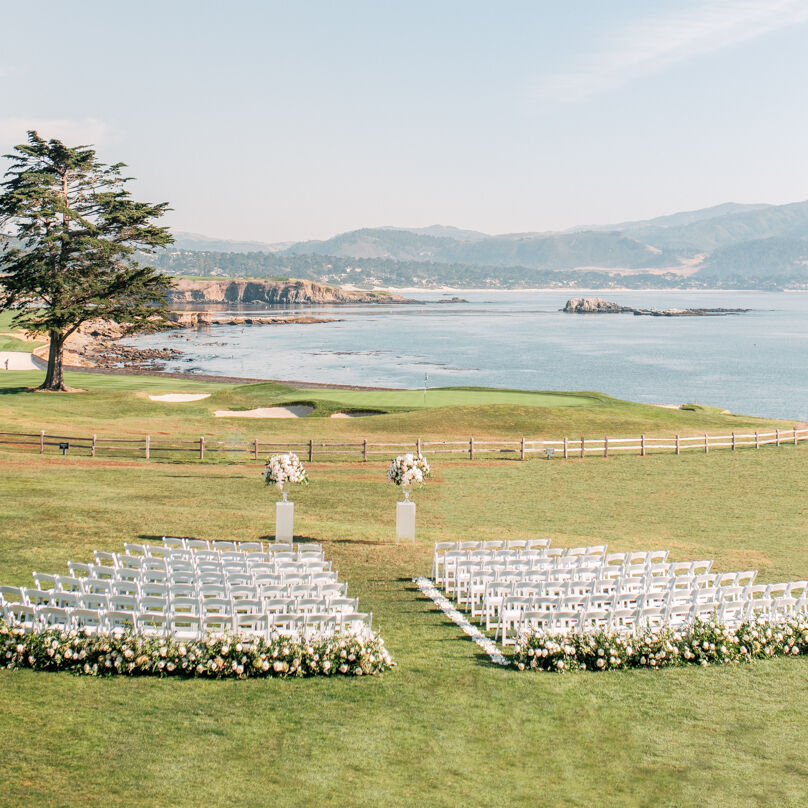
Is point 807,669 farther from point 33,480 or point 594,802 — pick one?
point 33,480

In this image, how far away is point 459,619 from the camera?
18.7 meters

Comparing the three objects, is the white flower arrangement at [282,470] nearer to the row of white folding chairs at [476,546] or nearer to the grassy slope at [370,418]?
the row of white folding chairs at [476,546]

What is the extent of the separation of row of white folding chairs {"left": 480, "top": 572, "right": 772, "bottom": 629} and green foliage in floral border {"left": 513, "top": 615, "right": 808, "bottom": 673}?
0.81 metres

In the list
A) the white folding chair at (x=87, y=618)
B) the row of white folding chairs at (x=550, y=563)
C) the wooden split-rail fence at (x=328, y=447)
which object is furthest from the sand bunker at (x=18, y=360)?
the white folding chair at (x=87, y=618)

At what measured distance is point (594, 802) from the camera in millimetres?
11141

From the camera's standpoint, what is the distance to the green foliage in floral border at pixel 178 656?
14625mm

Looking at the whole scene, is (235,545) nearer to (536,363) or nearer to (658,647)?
(658,647)

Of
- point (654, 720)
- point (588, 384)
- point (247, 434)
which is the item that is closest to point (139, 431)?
point (247, 434)

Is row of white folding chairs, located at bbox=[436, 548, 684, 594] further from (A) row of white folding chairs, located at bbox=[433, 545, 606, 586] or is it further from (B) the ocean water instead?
(B) the ocean water

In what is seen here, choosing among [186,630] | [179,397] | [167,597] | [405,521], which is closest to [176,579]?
[167,597]

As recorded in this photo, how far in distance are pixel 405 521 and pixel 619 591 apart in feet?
27.6

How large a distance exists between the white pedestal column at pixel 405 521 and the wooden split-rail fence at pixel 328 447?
53.6ft

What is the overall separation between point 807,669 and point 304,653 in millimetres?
8428

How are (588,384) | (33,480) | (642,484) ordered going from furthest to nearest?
(588,384) < (642,484) < (33,480)
